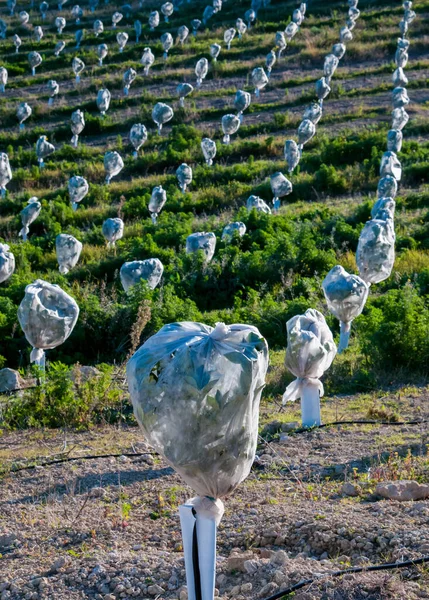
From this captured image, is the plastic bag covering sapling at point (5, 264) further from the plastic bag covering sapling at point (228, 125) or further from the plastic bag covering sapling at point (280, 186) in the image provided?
the plastic bag covering sapling at point (228, 125)

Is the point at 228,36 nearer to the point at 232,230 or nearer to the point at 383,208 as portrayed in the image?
Answer: the point at 232,230

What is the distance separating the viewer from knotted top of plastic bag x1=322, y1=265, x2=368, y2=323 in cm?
947

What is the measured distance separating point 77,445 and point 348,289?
3335 mm

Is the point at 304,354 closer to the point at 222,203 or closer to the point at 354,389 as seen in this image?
the point at 354,389

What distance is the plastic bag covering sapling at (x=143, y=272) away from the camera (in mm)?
12391

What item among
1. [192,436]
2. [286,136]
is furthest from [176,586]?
[286,136]

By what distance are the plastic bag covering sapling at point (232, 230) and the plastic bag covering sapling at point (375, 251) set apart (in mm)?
3954

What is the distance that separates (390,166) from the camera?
1833cm

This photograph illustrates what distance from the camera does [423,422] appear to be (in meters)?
7.36

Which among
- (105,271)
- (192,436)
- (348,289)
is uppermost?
(192,436)

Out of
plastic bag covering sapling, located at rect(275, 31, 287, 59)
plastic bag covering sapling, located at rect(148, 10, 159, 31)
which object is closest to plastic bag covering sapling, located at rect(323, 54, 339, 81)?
plastic bag covering sapling, located at rect(275, 31, 287, 59)

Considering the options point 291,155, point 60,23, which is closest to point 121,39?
point 60,23

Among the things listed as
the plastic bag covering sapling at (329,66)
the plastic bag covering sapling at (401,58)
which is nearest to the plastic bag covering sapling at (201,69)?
the plastic bag covering sapling at (329,66)

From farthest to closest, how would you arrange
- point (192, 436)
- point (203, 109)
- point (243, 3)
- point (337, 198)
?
point (243, 3)
point (203, 109)
point (337, 198)
point (192, 436)
